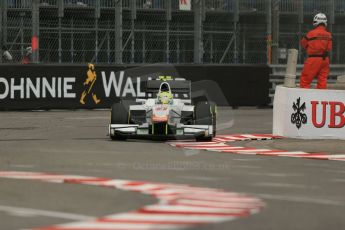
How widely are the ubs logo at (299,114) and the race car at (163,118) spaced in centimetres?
140

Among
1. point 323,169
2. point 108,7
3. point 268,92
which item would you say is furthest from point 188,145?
point 108,7

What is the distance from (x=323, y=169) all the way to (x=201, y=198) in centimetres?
333

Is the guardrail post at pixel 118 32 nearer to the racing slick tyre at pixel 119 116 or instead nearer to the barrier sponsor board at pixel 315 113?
the racing slick tyre at pixel 119 116

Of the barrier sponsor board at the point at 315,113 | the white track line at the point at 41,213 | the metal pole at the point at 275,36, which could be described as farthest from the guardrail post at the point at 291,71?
the metal pole at the point at 275,36

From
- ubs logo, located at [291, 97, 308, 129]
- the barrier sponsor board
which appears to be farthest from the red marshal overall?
ubs logo, located at [291, 97, 308, 129]

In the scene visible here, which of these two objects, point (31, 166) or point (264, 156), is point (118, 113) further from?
point (31, 166)

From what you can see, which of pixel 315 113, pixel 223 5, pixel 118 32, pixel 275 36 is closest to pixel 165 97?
pixel 315 113

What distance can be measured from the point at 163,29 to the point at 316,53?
56.2 feet

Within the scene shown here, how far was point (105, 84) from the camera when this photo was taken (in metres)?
25.8

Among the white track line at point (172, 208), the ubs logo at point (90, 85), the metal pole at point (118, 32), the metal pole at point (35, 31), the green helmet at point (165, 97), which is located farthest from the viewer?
the ubs logo at point (90, 85)

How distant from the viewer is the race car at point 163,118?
610 inches

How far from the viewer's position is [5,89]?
2464cm

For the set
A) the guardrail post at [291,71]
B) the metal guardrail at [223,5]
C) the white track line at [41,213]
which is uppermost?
the metal guardrail at [223,5]

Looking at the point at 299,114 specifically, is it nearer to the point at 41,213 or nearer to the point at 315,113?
the point at 315,113
